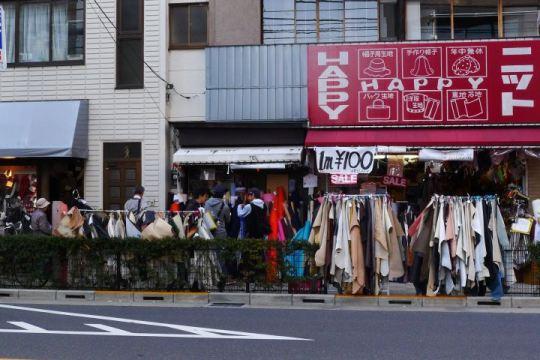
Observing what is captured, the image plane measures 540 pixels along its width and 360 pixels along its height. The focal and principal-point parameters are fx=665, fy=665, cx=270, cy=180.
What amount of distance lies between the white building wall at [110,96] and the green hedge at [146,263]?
4887mm

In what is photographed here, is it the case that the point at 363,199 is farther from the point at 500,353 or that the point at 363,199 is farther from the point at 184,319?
the point at 500,353

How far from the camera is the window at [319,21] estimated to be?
17234 mm

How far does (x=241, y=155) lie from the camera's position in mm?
15953

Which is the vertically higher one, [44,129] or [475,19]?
[475,19]

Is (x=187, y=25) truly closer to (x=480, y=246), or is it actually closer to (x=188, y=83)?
(x=188, y=83)

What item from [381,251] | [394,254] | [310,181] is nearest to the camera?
[381,251]

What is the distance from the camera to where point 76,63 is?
58.5 ft

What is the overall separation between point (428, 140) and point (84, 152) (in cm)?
873

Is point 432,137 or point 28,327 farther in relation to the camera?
point 432,137

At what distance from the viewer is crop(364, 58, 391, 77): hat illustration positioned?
15.9m

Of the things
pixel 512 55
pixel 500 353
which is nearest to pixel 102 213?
pixel 500 353

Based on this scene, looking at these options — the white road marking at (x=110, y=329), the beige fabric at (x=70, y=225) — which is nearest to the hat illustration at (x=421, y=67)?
the beige fabric at (x=70, y=225)

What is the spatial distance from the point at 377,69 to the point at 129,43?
21.9 ft

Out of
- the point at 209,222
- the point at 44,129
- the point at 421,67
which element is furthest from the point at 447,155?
the point at 44,129
